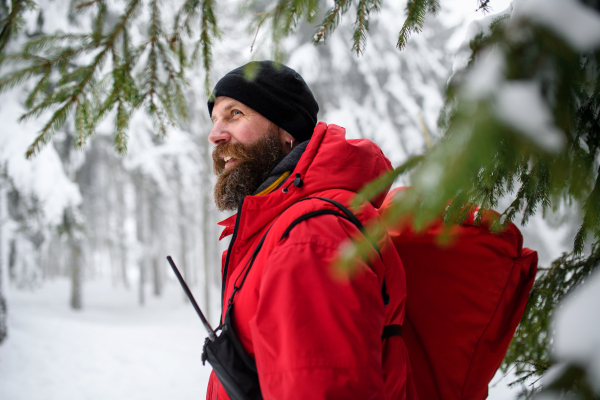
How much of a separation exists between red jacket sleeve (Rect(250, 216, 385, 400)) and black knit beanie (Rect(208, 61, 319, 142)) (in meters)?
1.08

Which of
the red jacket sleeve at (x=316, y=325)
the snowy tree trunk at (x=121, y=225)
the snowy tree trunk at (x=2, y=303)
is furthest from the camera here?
the snowy tree trunk at (x=121, y=225)

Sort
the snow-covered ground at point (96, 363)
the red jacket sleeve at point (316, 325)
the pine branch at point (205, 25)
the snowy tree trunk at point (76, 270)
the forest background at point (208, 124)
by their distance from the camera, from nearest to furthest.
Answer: the forest background at point (208, 124)
the red jacket sleeve at point (316, 325)
the pine branch at point (205, 25)
the snow-covered ground at point (96, 363)
the snowy tree trunk at point (76, 270)

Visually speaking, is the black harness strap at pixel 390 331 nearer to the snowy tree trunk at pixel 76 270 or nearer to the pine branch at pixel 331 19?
the pine branch at pixel 331 19

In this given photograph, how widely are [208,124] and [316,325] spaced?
10.6 m

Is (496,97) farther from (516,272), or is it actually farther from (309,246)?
(516,272)

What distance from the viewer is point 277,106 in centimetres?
197

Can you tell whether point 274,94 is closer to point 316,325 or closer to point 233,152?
point 233,152

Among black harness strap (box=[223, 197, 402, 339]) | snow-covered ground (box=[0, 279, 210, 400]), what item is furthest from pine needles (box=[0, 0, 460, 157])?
snow-covered ground (box=[0, 279, 210, 400])

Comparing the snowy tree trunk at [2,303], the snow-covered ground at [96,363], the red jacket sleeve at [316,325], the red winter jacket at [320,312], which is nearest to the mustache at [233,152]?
the red winter jacket at [320,312]

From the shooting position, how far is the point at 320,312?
3.24ft

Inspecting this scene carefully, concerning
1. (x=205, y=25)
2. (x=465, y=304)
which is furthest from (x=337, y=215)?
(x=205, y=25)

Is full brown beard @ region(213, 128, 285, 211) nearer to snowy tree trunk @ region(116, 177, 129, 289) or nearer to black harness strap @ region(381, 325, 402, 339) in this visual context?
black harness strap @ region(381, 325, 402, 339)

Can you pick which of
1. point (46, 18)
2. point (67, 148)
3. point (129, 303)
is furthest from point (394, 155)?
point (129, 303)

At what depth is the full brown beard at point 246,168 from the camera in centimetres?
182
